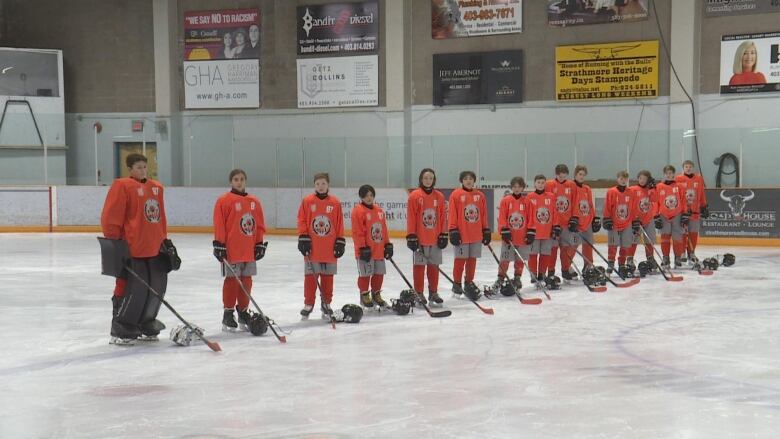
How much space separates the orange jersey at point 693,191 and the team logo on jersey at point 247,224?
270 inches

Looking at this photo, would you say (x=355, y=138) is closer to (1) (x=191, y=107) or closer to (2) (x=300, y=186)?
(2) (x=300, y=186)

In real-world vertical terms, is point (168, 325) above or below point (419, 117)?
below

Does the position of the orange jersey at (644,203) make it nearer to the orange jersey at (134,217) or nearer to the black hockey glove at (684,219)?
the black hockey glove at (684,219)

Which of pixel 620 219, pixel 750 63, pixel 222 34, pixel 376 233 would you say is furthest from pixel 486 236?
pixel 222 34

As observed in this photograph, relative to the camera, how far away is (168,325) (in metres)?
7.68

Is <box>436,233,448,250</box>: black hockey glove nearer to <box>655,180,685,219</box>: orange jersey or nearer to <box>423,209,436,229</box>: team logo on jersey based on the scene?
<box>423,209,436,229</box>: team logo on jersey

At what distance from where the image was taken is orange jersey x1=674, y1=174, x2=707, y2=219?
12.2 meters

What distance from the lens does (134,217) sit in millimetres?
6680

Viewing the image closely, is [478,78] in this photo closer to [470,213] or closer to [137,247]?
[470,213]

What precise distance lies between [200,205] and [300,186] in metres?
2.13

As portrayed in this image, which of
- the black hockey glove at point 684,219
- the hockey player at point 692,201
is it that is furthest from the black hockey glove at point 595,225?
the hockey player at point 692,201

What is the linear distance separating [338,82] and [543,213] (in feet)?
37.3

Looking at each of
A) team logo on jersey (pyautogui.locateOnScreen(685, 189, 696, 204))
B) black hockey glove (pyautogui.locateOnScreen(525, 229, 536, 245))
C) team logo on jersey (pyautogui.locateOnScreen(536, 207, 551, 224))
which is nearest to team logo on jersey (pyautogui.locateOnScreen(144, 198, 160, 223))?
black hockey glove (pyautogui.locateOnScreen(525, 229, 536, 245))

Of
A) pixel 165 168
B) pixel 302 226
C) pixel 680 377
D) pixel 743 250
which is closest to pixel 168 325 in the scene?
pixel 302 226
